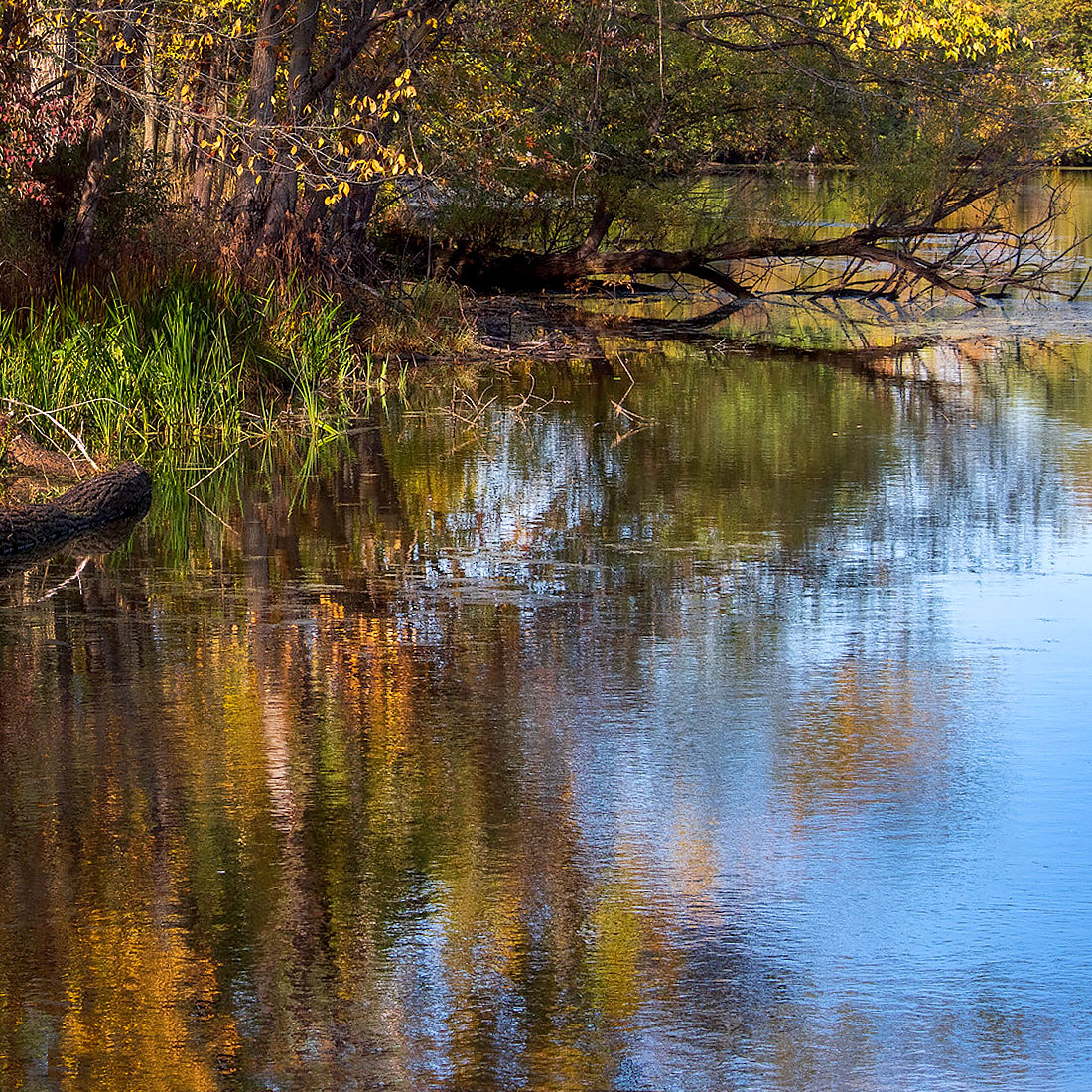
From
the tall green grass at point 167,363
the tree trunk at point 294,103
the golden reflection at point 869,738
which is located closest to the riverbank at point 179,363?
the tall green grass at point 167,363

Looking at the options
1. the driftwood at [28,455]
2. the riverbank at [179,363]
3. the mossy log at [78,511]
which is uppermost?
the riverbank at [179,363]

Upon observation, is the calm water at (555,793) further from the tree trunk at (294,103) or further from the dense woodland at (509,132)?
the tree trunk at (294,103)

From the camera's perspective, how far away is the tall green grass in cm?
1368

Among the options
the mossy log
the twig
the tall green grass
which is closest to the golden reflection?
the mossy log

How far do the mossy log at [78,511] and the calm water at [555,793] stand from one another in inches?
14.5

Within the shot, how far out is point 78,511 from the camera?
11359mm

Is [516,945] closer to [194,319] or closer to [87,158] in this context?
[194,319]

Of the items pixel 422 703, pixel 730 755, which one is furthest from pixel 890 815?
pixel 422 703

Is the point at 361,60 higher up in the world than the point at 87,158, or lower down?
higher up

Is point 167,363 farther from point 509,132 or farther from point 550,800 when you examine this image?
point 550,800

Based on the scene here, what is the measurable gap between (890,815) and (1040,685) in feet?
6.14

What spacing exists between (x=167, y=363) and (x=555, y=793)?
8.74 m

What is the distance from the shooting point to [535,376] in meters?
20.0

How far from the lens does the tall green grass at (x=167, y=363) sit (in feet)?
44.9
